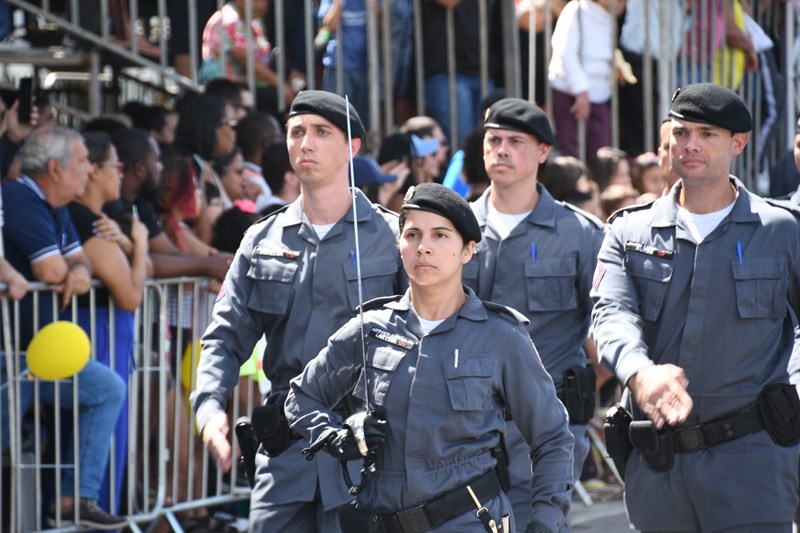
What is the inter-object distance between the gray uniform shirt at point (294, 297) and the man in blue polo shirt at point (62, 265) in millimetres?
1580

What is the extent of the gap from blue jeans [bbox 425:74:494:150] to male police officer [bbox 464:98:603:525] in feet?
11.7

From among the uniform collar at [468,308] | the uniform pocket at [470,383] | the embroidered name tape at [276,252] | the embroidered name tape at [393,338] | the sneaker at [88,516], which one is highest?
the embroidered name tape at [276,252]

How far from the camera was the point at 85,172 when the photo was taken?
7047 mm

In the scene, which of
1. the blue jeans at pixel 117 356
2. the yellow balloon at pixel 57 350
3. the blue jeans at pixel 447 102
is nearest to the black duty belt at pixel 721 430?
the yellow balloon at pixel 57 350

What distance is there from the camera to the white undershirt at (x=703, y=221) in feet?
18.2

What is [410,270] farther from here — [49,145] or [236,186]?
[236,186]

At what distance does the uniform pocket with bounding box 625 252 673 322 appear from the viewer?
5.54 metres

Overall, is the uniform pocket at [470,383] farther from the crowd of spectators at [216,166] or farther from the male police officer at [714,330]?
the crowd of spectators at [216,166]

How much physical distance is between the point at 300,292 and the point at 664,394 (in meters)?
1.41

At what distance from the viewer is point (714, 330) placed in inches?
215

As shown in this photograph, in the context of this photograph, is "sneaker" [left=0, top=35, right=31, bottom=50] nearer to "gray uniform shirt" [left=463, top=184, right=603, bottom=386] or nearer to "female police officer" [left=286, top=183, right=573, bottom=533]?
"gray uniform shirt" [left=463, top=184, right=603, bottom=386]

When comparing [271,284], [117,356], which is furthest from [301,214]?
[117,356]

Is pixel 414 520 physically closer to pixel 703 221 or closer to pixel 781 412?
pixel 781 412

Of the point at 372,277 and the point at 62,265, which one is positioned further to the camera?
the point at 62,265
